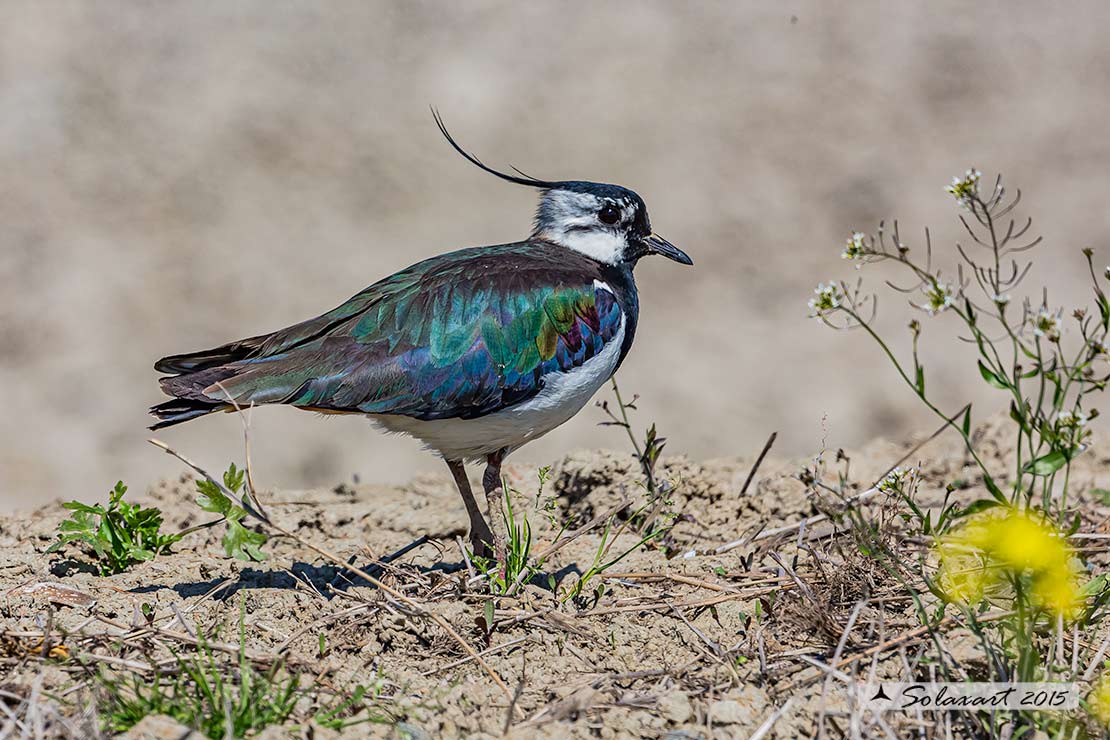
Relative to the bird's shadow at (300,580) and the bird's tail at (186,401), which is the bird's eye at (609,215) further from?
the bird's tail at (186,401)

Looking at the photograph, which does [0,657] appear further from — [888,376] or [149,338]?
[888,376]

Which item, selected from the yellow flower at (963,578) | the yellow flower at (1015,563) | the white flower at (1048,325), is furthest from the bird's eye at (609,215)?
the white flower at (1048,325)

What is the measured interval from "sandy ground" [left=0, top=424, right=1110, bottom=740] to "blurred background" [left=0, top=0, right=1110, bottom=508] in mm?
3536

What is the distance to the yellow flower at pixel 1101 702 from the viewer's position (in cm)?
343

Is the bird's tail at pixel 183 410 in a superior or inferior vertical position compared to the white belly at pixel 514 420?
inferior

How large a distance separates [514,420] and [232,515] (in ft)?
4.67

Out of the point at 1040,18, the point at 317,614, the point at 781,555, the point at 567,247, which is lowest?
the point at 317,614

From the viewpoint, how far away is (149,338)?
32.0 ft

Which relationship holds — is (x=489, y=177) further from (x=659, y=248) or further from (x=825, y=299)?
(x=825, y=299)

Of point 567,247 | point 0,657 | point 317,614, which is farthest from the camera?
point 567,247

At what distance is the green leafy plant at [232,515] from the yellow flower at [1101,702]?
98.2 inches

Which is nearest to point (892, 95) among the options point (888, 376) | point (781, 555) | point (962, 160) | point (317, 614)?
point (962, 160)

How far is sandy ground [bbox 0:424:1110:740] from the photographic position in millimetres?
3701

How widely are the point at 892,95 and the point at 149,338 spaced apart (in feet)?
22.3
